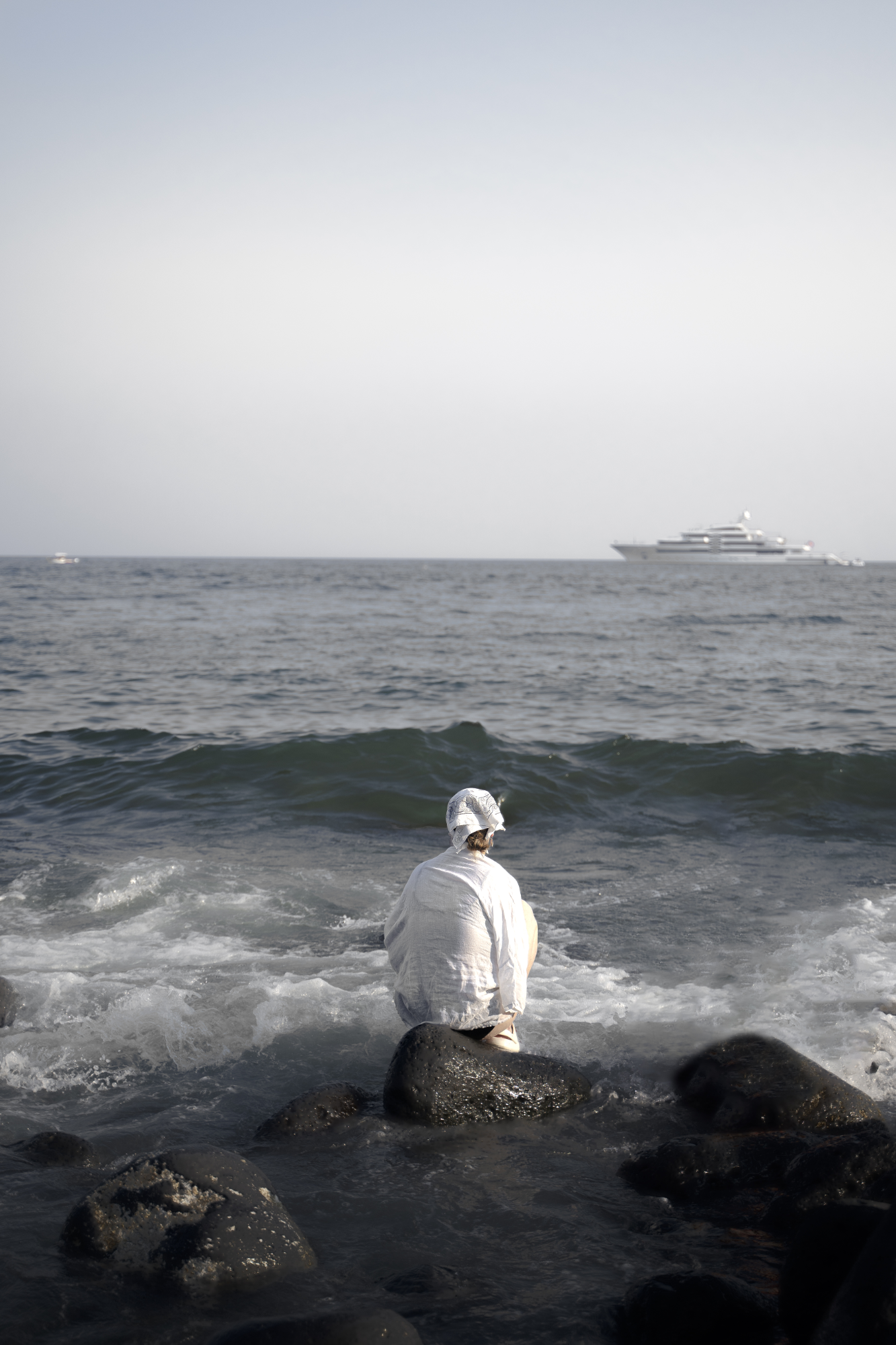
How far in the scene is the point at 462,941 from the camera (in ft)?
15.1

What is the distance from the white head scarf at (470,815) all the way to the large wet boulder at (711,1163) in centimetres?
160

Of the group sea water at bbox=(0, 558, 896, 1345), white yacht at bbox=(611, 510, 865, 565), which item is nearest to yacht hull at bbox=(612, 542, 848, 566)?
white yacht at bbox=(611, 510, 865, 565)

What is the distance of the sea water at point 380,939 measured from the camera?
366 centimetres

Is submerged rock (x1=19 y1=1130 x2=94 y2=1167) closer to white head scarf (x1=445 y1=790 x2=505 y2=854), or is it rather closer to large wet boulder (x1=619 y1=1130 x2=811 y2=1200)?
white head scarf (x1=445 y1=790 x2=505 y2=854)

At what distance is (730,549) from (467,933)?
13224 cm

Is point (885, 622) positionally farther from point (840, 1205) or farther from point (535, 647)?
point (840, 1205)

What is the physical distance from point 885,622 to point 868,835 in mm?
34029

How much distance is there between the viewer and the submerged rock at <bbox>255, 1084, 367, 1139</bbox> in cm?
454

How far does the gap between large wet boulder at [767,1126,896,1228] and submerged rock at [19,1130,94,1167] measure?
2.98 metres

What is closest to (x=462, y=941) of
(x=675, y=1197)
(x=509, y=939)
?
(x=509, y=939)

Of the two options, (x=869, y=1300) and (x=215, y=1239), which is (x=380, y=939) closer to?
(x=215, y=1239)

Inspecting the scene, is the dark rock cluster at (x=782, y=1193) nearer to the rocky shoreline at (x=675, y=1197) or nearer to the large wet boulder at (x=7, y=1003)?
the rocky shoreline at (x=675, y=1197)

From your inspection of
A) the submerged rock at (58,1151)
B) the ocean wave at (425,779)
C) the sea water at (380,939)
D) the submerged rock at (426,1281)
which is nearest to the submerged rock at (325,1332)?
the sea water at (380,939)

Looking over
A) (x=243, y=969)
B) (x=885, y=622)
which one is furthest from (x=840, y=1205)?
(x=885, y=622)
